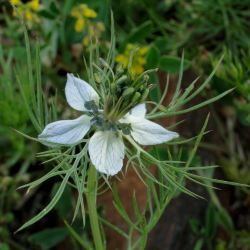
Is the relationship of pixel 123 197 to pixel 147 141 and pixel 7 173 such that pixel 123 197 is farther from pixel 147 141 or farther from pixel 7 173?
pixel 147 141

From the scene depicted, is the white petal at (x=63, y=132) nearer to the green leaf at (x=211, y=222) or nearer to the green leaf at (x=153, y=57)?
the green leaf at (x=153, y=57)

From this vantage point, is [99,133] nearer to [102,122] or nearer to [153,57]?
[102,122]

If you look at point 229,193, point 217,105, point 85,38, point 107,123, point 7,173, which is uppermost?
point 107,123

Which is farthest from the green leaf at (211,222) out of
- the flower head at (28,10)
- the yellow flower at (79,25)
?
the flower head at (28,10)

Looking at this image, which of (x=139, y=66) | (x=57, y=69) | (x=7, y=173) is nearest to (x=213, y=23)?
(x=139, y=66)

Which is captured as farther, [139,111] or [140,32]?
[140,32]

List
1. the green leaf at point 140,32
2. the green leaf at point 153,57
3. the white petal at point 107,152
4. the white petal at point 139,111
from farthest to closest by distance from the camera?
the green leaf at point 140,32
the green leaf at point 153,57
the white petal at point 139,111
the white petal at point 107,152

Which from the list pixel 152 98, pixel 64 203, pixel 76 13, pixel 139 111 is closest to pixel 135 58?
pixel 76 13

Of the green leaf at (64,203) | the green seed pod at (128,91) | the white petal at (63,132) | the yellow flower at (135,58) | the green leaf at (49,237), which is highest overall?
the green seed pod at (128,91)
